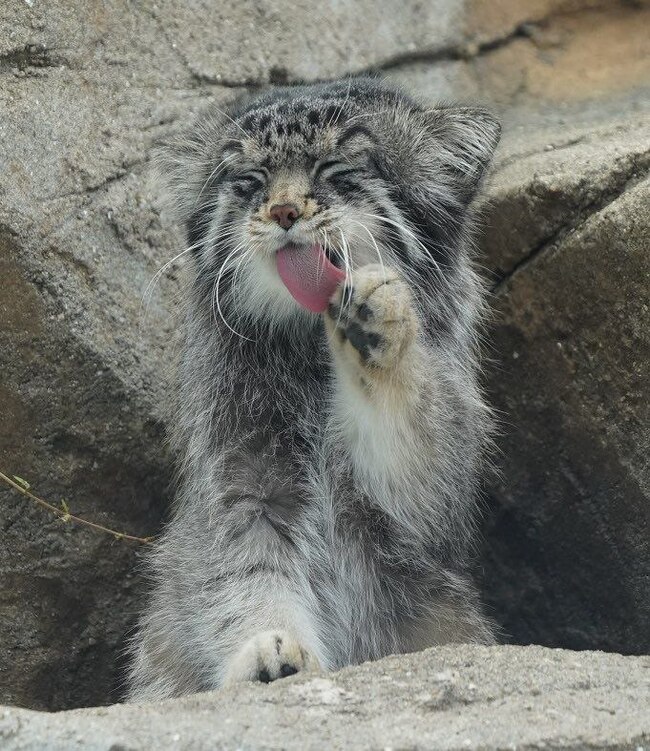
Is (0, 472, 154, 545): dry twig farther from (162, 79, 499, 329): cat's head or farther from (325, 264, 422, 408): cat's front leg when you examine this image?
(325, 264, 422, 408): cat's front leg

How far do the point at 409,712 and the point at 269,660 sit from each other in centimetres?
65

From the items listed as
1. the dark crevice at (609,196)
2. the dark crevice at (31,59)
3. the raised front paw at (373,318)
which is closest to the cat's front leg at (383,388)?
the raised front paw at (373,318)

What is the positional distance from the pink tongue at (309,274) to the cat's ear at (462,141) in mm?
684

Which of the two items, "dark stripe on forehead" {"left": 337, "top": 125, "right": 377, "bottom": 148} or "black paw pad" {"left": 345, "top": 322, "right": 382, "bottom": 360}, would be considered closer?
"black paw pad" {"left": 345, "top": 322, "right": 382, "bottom": 360}

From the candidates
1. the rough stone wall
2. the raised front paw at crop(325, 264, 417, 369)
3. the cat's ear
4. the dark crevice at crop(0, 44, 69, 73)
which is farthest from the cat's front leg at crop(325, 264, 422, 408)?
the dark crevice at crop(0, 44, 69, 73)

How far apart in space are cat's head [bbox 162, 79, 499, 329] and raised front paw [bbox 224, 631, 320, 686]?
1139 millimetres

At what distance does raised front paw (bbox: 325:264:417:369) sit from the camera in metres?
3.59

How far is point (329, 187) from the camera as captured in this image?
3.92 metres

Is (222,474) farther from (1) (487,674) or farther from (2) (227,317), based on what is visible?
(1) (487,674)

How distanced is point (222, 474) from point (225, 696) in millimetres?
1115

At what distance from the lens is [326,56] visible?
19.1ft

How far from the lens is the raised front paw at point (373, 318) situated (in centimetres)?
359

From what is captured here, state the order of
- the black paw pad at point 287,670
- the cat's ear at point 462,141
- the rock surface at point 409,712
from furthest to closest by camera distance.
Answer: the cat's ear at point 462,141
the black paw pad at point 287,670
the rock surface at point 409,712

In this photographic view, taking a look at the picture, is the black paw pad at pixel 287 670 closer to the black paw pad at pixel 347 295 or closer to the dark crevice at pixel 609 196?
the black paw pad at pixel 347 295
